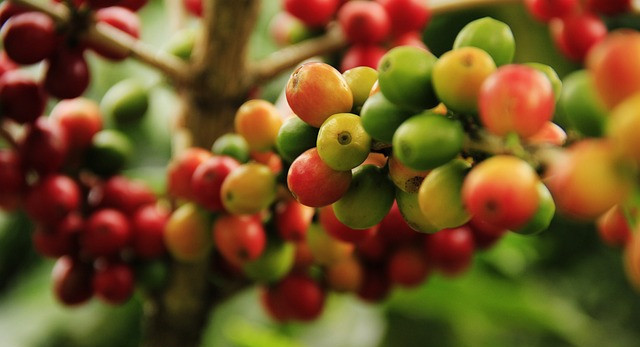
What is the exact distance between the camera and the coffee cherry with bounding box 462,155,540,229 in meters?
0.34

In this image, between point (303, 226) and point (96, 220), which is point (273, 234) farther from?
point (96, 220)

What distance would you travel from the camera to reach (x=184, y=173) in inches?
27.8

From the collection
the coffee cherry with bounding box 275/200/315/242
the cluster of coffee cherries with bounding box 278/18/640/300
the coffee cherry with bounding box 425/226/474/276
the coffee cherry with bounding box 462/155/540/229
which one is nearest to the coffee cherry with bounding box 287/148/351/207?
the cluster of coffee cherries with bounding box 278/18/640/300

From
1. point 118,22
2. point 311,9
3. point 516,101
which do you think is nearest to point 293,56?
point 311,9

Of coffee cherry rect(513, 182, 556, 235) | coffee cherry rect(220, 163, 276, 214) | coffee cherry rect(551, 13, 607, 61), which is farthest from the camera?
coffee cherry rect(551, 13, 607, 61)

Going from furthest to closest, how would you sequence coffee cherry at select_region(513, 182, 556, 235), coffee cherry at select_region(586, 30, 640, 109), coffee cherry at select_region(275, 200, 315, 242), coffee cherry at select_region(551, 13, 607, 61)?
coffee cherry at select_region(551, 13, 607, 61), coffee cherry at select_region(275, 200, 315, 242), coffee cherry at select_region(513, 182, 556, 235), coffee cherry at select_region(586, 30, 640, 109)

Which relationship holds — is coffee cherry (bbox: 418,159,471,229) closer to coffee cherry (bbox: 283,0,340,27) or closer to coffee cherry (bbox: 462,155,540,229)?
coffee cherry (bbox: 462,155,540,229)

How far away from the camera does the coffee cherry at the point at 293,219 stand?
2.24 ft

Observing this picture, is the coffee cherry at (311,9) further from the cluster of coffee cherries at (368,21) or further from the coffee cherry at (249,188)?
the coffee cherry at (249,188)

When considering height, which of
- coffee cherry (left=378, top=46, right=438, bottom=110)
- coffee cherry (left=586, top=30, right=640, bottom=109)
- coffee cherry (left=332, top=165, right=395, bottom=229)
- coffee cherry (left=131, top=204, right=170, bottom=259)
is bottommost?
coffee cherry (left=131, top=204, right=170, bottom=259)

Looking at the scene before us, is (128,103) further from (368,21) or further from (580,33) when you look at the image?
(580,33)

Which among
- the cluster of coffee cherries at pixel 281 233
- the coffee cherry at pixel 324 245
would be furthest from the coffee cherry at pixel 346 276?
the coffee cherry at pixel 324 245

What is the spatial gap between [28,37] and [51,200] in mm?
182

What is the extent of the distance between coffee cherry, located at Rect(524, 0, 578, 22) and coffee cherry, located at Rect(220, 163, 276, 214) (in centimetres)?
40
